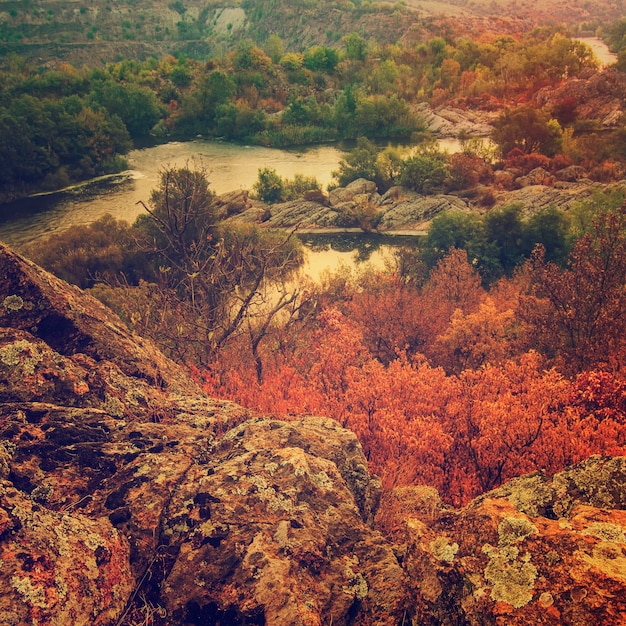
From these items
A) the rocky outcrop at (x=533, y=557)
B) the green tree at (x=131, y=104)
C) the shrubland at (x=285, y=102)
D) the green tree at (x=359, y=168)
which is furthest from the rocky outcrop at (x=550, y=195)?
the green tree at (x=131, y=104)

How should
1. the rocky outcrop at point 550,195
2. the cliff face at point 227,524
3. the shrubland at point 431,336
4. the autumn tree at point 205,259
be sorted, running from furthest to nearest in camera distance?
the rocky outcrop at point 550,195 → the autumn tree at point 205,259 → the shrubland at point 431,336 → the cliff face at point 227,524

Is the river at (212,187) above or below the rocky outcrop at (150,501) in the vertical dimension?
below

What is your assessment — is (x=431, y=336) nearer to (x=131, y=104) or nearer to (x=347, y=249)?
(x=347, y=249)

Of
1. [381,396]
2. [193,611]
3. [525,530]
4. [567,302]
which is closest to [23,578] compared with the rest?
[193,611]

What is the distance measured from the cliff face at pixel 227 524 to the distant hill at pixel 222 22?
136 m

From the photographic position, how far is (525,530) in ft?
22.9

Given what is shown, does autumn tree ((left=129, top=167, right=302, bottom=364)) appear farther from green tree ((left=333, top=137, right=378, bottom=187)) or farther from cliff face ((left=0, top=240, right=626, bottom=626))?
green tree ((left=333, top=137, right=378, bottom=187))

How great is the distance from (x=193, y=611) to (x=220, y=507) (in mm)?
1611

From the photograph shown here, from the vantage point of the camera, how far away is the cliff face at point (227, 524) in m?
6.35

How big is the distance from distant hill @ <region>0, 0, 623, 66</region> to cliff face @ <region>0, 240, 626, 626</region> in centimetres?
13648

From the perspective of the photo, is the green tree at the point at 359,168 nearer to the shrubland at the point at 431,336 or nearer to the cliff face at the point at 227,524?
the shrubland at the point at 431,336

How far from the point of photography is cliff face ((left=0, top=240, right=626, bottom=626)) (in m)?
6.35

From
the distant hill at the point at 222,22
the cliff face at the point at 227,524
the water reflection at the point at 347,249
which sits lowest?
the water reflection at the point at 347,249

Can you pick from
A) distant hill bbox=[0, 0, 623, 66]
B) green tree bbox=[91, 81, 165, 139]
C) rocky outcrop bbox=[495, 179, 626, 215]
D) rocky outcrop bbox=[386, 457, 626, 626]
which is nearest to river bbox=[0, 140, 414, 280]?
green tree bbox=[91, 81, 165, 139]
